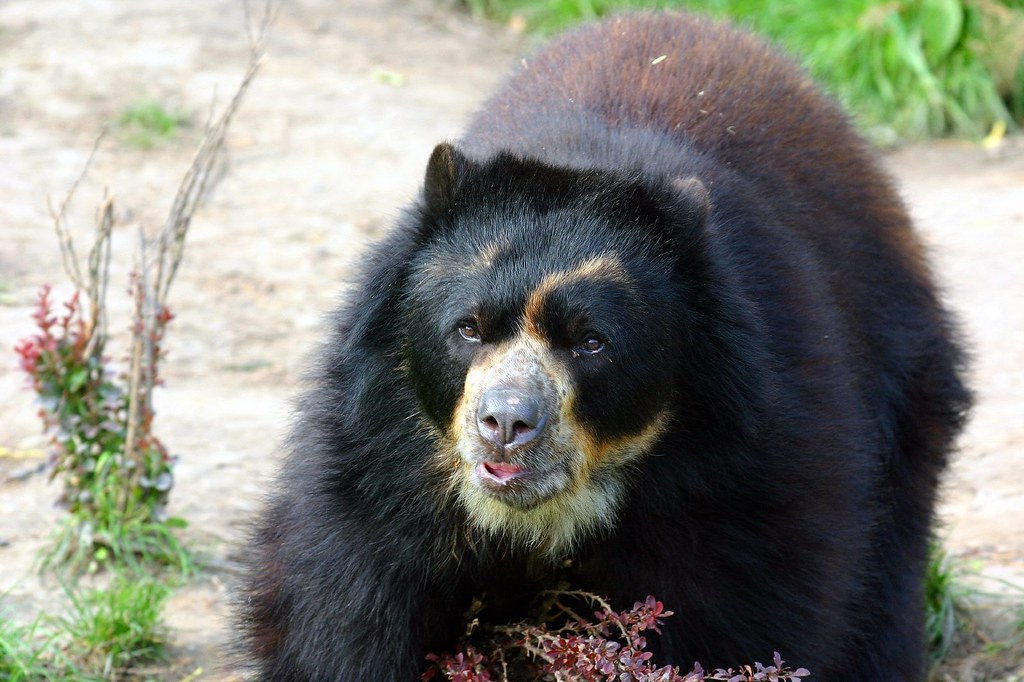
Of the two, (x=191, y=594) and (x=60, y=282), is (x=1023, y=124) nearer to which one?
(x=60, y=282)

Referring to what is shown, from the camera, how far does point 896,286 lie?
5004 mm

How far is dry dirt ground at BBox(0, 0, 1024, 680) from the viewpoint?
19.5 feet

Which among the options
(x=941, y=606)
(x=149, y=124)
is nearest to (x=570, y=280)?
(x=941, y=606)

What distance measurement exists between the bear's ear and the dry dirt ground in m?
0.72

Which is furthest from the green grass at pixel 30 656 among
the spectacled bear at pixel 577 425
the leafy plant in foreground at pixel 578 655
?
the leafy plant in foreground at pixel 578 655

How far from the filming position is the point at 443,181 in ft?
12.5

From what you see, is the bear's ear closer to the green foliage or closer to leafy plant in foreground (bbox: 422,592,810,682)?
leafy plant in foreground (bbox: 422,592,810,682)

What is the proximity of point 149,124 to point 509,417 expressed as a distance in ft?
26.4

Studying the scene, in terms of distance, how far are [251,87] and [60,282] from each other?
425 centimetres

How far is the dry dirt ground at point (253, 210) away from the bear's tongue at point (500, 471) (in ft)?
3.83

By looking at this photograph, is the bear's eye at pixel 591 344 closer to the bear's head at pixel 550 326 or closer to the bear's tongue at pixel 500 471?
the bear's head at pixel 550 326

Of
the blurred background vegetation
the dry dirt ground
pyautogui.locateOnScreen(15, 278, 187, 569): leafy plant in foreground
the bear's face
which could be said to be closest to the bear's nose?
the bear's face

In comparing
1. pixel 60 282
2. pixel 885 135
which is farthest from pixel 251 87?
pixel 885 135

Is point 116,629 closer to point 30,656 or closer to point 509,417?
point 30,656
